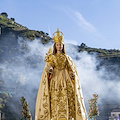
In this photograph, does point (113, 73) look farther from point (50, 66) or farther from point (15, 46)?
point (50, 66)

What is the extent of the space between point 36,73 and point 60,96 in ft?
80.7

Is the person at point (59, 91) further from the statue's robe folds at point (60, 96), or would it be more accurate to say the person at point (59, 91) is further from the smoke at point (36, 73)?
the smoke at point (36, 73)

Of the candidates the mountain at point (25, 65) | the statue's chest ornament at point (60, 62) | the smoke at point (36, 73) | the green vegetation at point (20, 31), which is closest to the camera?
the statue's chest ornament at point (60, 62)

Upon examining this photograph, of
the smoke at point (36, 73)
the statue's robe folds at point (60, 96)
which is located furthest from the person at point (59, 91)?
the smoke at point (36, 73)

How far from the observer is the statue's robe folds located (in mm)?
9656

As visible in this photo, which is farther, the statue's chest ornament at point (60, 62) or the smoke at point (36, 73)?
the smoke at point (36, 73)

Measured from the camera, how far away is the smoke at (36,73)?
1211 inches

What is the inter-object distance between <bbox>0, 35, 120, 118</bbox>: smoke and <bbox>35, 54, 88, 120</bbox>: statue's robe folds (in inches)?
778

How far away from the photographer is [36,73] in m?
34.2

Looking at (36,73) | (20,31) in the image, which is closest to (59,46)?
(36,73)

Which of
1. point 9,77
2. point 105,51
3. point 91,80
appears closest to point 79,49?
point 105,51

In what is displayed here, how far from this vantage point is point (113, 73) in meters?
33.7

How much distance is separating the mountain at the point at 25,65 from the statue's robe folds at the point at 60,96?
21219 millimetres

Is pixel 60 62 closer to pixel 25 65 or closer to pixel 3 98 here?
pixel 3 98
